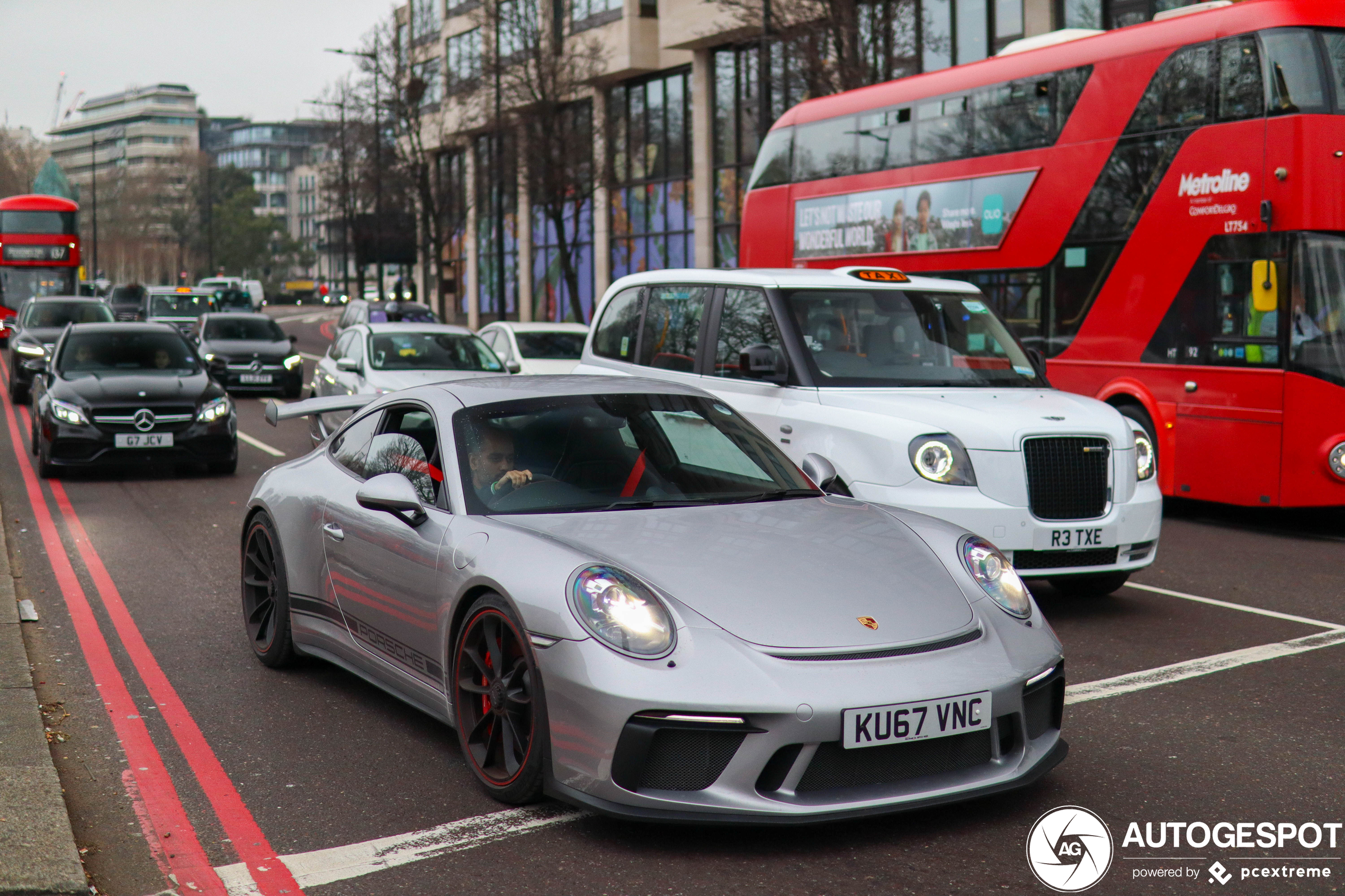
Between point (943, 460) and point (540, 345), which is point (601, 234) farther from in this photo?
point (943, 460)

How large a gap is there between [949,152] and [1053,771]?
33.8 feet

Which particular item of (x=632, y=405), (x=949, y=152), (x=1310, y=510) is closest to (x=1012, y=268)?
(x=949, y=152)

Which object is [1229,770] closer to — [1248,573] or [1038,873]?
[1038,873]

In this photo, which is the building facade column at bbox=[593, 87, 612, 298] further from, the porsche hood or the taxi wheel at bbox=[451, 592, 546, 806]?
the taxi wheel at bbox=[451, 592, 546, 806]

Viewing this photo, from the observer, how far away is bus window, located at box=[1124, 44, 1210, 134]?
11.4 meters

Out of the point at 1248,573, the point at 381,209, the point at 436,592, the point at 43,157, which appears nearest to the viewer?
the point at 436,592

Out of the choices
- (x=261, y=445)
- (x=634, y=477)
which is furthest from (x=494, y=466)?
(x=261, y=445)

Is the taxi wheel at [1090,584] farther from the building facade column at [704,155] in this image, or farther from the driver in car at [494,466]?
the building facade column at [704,155]

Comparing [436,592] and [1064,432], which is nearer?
[436,592]

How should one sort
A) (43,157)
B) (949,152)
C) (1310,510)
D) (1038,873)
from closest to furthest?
(1038,873) < (1310,510) < (949,152) < (43,157)

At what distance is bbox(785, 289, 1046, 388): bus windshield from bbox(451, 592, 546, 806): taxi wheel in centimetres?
410

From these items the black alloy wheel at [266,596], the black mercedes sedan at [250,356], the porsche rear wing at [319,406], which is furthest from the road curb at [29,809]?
the black mercedes sedan at [250,356]

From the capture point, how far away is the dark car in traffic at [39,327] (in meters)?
22.8

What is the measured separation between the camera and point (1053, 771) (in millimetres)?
4879
